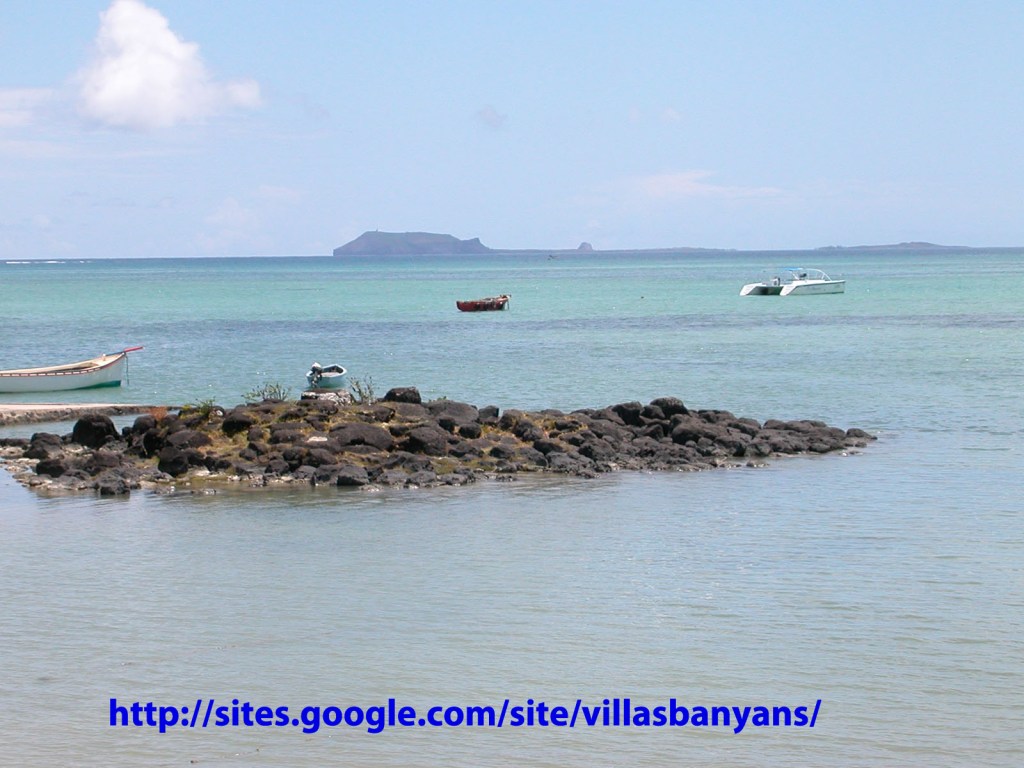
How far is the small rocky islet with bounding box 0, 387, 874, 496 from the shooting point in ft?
81.7

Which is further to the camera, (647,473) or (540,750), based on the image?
(647,473)

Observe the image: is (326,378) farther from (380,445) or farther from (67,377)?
(380,445)

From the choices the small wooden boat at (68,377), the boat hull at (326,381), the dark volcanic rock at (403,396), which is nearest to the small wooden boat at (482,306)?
the small wooden boat at (68,377)

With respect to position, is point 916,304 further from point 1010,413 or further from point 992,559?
point 992,559

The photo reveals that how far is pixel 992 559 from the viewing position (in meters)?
18.3

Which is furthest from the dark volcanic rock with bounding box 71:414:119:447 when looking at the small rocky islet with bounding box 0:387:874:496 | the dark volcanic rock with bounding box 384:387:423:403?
the dark volcanic rock with bounding box 384:387:423:403

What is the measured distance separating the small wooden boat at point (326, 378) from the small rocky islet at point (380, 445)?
831 cm

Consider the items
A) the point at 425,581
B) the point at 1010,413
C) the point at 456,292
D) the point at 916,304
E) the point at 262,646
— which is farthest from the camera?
the point at 456,292

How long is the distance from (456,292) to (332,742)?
12404cm

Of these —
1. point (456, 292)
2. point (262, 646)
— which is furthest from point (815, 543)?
point (456, 292)

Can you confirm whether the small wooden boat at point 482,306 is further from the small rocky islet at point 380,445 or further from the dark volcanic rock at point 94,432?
the dark volcanic rock at point 94,432

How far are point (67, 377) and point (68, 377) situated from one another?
Result: 37 millimetres

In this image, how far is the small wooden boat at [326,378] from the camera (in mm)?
38312

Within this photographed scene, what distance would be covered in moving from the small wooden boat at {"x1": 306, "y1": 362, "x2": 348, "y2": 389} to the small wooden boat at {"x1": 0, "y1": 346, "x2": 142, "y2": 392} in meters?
6.06
